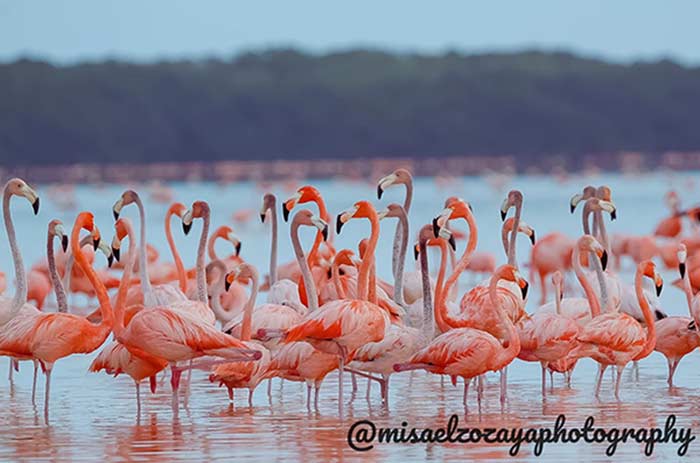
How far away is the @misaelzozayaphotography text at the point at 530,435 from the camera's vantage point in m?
7.27

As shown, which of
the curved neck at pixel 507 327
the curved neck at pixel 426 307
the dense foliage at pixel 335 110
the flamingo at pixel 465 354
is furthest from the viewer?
the dense foliage at pixel 335 110

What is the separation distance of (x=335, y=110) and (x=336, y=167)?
6.41m

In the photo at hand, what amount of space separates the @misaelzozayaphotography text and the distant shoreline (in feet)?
188

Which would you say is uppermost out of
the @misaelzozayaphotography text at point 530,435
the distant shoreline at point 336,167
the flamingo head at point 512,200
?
the distant shoreline at point 336,167

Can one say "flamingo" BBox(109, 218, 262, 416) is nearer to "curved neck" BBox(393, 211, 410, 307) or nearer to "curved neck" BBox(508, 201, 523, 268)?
"curved neck" BBox(393, 211, 410, 307)

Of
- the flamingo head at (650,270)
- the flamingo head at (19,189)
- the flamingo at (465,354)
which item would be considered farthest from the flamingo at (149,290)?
the flamingo head at (650,270)

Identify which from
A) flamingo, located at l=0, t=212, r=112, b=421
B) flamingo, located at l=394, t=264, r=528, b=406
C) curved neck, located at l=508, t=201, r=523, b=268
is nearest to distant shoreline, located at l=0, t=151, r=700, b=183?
curved neck, located at l=508, t=201, r=523, b=268

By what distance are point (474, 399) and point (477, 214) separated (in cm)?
2347

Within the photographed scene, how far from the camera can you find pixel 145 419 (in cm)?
825

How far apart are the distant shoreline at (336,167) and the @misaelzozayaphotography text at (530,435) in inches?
2260

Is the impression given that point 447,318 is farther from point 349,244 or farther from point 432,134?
point 432,134

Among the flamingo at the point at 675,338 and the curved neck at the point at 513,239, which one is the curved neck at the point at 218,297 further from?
the flamingo at the point at 675,338

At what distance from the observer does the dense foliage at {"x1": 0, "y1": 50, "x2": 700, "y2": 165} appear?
74875 mm

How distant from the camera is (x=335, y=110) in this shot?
80.7 metres
